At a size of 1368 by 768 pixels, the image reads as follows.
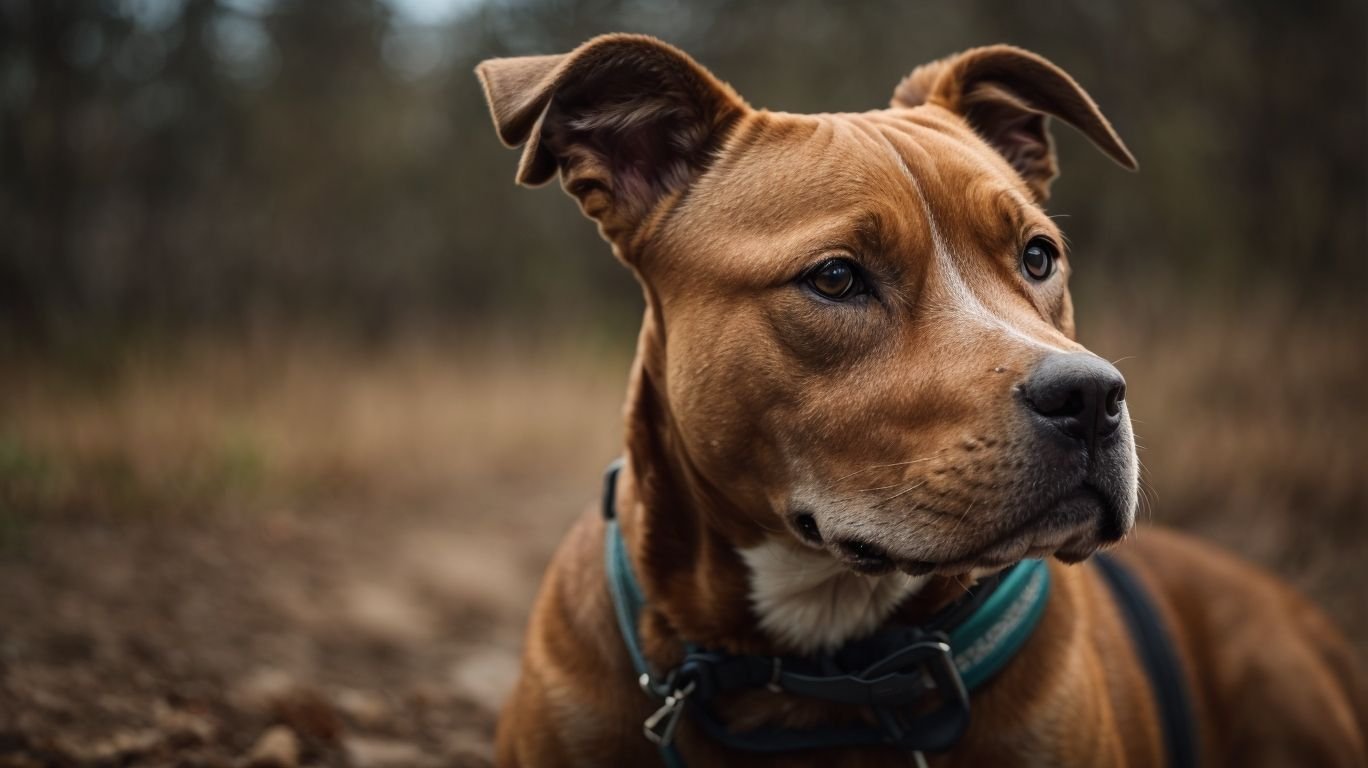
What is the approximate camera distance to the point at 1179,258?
932 cm

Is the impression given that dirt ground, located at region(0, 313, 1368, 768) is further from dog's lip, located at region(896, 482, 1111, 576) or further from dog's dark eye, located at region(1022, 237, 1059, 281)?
dog's dark eye, located at region(1022, 237, 1059, 281)

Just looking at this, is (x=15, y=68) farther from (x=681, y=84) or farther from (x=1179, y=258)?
(x=1179, y=258)

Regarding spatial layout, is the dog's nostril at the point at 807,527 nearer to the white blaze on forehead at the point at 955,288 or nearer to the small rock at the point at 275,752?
the white blaze on forehead at the point at 955,288

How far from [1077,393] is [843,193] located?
29.6 inches

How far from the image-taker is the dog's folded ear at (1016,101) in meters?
3.09

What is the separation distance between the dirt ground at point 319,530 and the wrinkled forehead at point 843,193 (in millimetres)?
2381

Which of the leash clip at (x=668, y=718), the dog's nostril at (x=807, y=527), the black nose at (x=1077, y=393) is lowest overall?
the leash clip at (x=668, y=718)

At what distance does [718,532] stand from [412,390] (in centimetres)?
735

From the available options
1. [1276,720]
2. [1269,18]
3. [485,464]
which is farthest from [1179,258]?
[1276,720]

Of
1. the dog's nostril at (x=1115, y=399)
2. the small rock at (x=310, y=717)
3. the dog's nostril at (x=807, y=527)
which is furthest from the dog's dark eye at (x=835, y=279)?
the small rock at (x=310, y=717)

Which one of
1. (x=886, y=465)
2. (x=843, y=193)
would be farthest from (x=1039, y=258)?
(x=886, y=465)

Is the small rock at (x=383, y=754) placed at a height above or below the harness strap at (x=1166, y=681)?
above

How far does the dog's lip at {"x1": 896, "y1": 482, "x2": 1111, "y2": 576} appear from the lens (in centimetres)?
207

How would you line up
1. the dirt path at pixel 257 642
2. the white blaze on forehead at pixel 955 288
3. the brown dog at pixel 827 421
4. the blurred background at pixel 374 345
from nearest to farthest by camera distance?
the brown dog at pixel 827 421 < the white blaze on forehead at pixel 955 288 < the dirt path at pixel 257 642 < the blurred background at pixel 374 345
